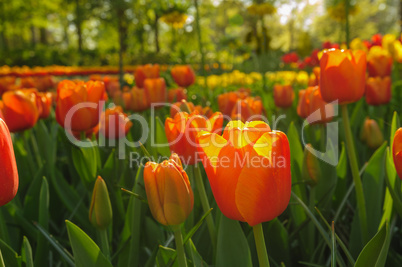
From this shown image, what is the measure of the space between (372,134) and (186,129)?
36.2 inches

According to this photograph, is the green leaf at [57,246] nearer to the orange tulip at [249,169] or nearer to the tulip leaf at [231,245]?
the tulip leaf at [231,245]

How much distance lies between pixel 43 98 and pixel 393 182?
6.00 ft

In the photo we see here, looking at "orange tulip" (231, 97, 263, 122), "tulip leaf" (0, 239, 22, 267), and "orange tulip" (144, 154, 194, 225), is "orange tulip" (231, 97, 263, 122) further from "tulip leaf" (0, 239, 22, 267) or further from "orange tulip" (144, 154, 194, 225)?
"tulip leaf" (0, 239, 22, 267)

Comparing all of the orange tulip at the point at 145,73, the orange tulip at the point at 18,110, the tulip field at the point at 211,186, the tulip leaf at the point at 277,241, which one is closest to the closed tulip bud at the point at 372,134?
the tulip field at the point at 211,186

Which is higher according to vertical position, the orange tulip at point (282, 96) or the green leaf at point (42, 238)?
the orange tulip at point (282, 96)

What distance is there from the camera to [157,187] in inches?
34.0

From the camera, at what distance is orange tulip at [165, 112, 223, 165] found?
1.16 meters

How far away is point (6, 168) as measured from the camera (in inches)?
31.6

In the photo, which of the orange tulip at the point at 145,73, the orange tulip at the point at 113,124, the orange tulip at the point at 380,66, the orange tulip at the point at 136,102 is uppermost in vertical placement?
the orange tulip at the point at 145,73

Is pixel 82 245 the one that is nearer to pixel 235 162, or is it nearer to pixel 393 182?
pixel 235 162

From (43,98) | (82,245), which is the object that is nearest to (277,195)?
(82,245)

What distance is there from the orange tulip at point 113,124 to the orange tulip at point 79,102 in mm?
85

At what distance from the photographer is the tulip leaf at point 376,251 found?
0.87 m

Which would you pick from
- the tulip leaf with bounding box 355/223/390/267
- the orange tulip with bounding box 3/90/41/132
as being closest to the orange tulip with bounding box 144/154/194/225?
the tulip leaf with bounding box 355/223/390/267
